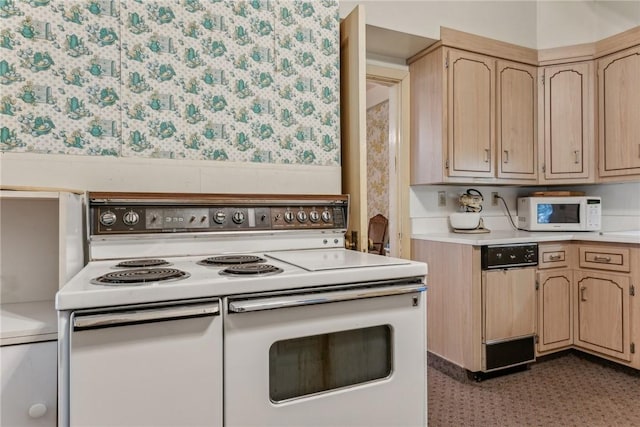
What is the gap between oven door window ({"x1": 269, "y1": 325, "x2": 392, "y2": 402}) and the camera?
1.12 metres

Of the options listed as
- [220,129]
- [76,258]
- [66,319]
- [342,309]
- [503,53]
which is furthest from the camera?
[503,53]

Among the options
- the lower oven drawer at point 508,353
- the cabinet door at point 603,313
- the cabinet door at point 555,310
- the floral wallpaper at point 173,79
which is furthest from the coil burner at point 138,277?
the cabinet door at point 603,313

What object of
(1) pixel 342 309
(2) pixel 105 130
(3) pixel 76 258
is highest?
(2) pixel 105 130

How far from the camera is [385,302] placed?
1.24 metres

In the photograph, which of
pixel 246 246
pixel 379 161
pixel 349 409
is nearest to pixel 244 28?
pixel 246 246

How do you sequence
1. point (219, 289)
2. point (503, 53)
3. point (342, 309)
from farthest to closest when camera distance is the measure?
point (503, 53) → point (342, 309) → point (219, 289)

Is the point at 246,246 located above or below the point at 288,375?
above

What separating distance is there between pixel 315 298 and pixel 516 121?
→ 8.02 ft

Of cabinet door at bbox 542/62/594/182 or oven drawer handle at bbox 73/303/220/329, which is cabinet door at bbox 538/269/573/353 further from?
oven drawer handle at bbox 73/303/220/329

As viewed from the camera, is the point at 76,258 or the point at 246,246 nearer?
the point at 76,258

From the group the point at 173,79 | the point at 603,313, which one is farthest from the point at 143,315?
the point at 603,313

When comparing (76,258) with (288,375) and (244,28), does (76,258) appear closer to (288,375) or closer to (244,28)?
A: (288,375)

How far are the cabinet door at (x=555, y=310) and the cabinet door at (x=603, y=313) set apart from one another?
6cm

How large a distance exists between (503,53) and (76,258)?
289 cm
